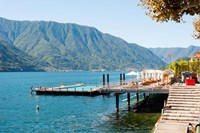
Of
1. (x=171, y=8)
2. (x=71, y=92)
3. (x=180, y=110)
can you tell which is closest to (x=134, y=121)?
(x=180, y=110)

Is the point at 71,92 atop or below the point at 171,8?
below

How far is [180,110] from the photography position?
3125cm

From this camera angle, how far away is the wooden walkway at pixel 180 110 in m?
25.8

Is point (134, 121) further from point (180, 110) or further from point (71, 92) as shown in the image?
point (71, 92)

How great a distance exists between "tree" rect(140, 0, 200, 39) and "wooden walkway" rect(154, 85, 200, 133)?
44.7ft

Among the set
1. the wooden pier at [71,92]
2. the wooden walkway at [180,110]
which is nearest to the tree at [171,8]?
the wooden walkway at [180,110]

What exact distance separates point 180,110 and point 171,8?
2101 cm

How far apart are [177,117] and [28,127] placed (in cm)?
2099

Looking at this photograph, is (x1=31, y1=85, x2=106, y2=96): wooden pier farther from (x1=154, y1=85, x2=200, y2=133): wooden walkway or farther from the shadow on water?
(x1=154, y1=85, x2=200, y2=133): wooden walkway

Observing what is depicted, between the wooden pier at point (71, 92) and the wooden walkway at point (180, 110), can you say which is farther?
the wooden pier at point (71, 92)

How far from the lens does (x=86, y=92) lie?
262 feet

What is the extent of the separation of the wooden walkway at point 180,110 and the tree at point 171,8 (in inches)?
537

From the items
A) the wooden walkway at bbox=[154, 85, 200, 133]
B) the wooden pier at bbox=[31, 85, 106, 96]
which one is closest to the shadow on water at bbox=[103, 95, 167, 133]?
the wooden walkway at bbox=[154, 85, 200, 133]

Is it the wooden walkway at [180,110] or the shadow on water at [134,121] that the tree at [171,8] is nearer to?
the wooden walkway at [180,110]
